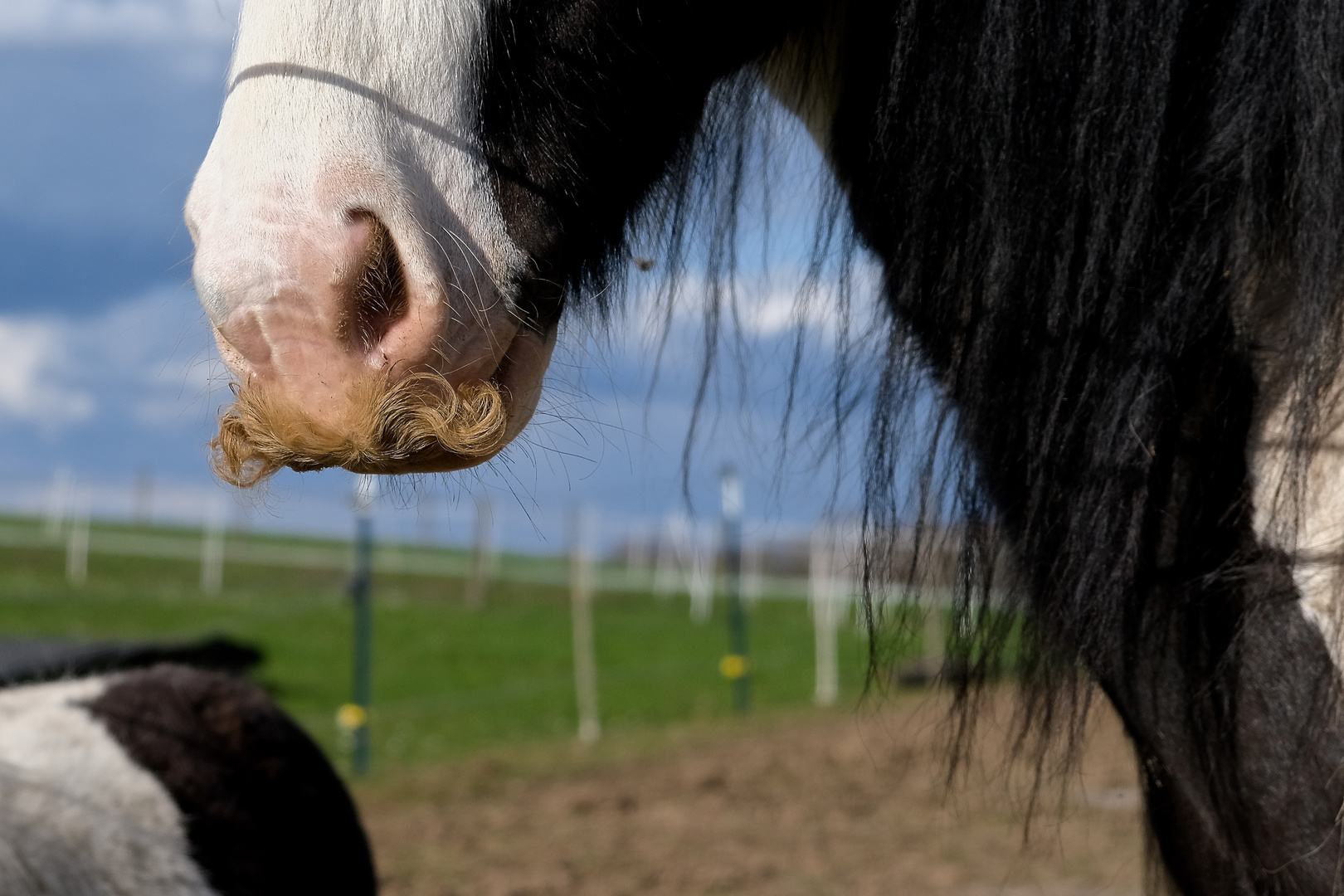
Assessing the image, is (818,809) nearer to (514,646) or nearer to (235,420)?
(235,420)

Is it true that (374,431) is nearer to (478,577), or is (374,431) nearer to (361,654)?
(361,654)

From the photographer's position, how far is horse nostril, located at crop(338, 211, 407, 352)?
42.6 inches

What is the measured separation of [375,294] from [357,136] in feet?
0.47

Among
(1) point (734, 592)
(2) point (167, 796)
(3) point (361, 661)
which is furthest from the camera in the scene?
(1) point (734, 592)

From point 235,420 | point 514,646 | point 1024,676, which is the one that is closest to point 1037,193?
point 1024,676

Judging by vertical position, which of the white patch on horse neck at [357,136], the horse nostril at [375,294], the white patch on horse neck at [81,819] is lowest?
the white patch on horse neck at [81,819]

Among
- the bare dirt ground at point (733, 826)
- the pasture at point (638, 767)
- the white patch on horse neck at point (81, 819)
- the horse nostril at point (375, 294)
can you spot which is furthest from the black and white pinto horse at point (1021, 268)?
the bare dirt ground at point (733, 826)

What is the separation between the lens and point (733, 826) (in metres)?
6.24

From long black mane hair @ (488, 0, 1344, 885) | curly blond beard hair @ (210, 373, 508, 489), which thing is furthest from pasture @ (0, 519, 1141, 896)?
curly blond beard hair @ (210, 373, 508, 489)

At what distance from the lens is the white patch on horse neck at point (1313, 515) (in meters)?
1.16

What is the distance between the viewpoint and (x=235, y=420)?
1.14 meters

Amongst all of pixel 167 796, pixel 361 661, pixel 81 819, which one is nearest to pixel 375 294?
pixel 81 819

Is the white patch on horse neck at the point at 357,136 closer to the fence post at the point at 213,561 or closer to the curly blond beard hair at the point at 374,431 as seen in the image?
the curly blond beard hair at the point at 374,431

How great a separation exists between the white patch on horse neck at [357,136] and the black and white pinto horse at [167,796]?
1754 millimetres
